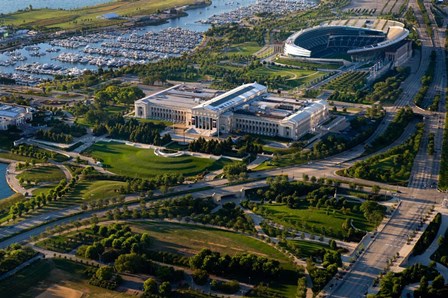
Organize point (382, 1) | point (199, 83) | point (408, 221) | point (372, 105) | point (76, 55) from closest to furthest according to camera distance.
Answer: point (408, 221), point (372, 105), point (199, 83), point (76, 55), point (382, 1)

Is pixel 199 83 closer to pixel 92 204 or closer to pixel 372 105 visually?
pixel 372 105

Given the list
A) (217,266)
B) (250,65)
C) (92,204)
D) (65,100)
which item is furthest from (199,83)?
(217,266)

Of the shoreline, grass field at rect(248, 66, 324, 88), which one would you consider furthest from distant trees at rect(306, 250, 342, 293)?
the shoreline

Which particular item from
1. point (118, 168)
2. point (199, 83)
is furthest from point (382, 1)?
point (118, 168)

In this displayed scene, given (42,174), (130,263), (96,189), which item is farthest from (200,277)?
(42,174)

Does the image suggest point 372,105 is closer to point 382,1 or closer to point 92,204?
point 92,204

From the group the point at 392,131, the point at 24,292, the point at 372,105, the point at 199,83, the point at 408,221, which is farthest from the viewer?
the point at 199,83

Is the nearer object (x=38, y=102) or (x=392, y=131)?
(x=392, y=131)
